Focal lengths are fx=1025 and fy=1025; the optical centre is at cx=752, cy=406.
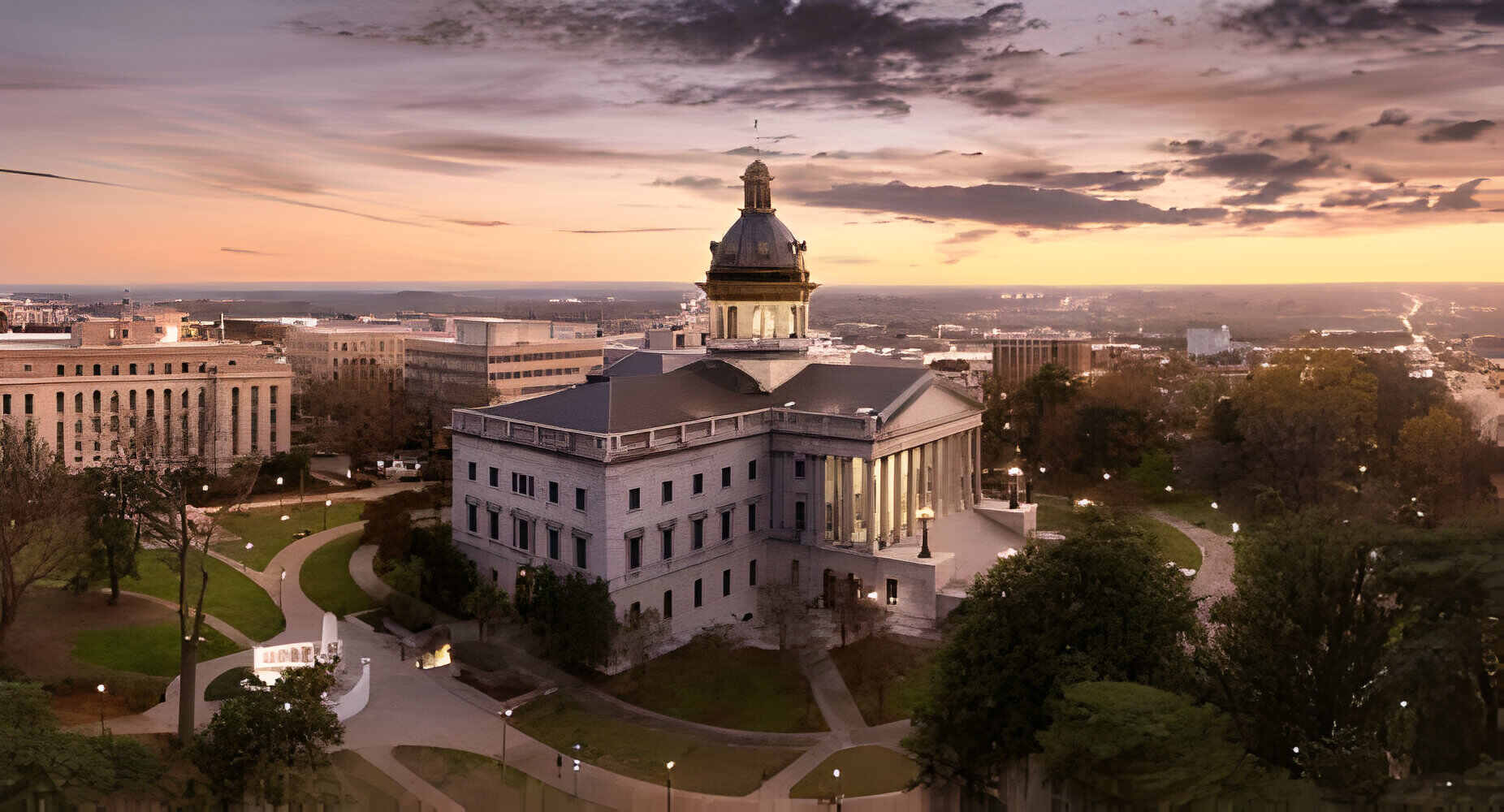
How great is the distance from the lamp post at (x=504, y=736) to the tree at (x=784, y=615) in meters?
14.3

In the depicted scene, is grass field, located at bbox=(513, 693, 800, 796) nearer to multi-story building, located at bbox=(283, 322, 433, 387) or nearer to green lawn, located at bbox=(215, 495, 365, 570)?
green lawn, located at bbox=(215, 495, 365, 570)

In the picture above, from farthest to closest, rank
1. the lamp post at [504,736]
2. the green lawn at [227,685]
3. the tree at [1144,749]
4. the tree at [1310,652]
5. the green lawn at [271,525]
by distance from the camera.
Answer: the green lawn at [271,525], the green lawn at [227,685], the lamp post at [504,736], the tree at [1310,652], the tree at [1144,749]

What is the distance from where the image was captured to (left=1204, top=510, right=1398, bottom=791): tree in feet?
107

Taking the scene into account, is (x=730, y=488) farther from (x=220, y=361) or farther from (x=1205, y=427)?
(x=220, y=361)

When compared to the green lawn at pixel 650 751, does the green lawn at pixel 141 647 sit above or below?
above

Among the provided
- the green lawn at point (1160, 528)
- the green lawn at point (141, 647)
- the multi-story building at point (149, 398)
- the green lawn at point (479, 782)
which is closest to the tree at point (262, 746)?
the green lawn at point (479, 782)

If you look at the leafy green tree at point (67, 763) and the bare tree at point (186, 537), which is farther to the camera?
the bare tree at point (186, 537)

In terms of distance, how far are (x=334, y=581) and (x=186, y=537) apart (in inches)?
880

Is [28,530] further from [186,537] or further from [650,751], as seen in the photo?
[650,751]

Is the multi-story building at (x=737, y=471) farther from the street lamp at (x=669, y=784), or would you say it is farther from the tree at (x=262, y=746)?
the tree at (x=262, y=746)

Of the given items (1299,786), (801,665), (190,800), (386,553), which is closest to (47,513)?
(386,553)

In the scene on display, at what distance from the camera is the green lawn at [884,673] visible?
4488 cm

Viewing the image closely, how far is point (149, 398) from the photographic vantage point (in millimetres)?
98750

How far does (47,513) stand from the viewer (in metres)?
56.3
